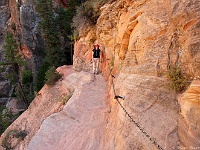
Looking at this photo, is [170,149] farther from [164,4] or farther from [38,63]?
[38,63]

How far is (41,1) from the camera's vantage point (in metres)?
20.1

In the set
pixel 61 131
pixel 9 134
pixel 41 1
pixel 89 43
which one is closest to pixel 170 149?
pixel 61 131

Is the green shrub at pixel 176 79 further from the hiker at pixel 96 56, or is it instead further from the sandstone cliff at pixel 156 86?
the hiker at pixel 96 56

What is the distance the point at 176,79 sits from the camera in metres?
3.89

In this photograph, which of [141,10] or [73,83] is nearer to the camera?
[141,10]

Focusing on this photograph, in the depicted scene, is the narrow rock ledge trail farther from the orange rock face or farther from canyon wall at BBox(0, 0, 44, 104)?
canyon wall at BBox(0, 0, 44, 104)

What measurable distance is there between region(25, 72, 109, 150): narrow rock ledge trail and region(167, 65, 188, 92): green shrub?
3558 millimetres

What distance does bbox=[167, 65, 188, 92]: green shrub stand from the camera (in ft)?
12.4

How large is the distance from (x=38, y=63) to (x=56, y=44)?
30.9ft

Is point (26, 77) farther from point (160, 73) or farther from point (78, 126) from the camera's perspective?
point (160, 73)

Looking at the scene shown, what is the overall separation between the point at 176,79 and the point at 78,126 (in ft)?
16.6

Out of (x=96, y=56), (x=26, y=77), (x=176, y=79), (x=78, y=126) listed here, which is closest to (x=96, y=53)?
(x=96, y=56)

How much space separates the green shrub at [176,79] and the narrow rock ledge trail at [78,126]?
11.7ft

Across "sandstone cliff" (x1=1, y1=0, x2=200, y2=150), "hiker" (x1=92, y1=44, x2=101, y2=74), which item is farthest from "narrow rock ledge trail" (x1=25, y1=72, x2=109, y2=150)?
"hiker" (x1=92, y1=44, x2=101, y2=74)
